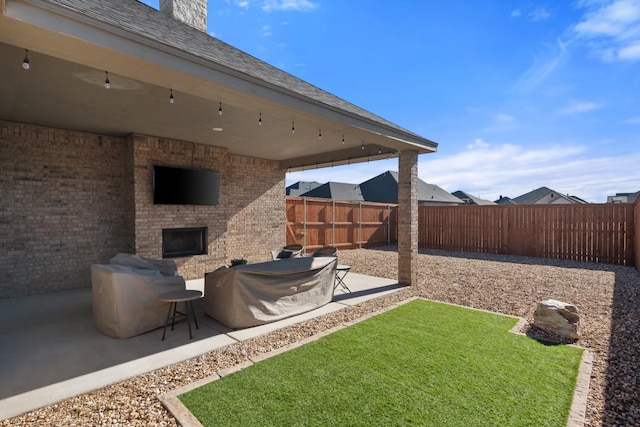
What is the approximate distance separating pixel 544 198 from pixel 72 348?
1221 inches

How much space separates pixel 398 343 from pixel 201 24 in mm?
7044

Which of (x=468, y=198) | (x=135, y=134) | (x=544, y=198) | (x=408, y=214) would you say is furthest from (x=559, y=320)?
(x=544, y=198)

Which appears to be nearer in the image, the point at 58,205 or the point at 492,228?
the point at 58,205

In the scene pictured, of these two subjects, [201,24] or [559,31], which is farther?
[201,24]

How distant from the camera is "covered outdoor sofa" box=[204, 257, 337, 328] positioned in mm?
3711

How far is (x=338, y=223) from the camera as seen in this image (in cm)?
1152

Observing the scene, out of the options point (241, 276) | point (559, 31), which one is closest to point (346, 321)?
point (241, 276)

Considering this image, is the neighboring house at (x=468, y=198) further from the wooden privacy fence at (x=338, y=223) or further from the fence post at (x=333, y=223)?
the fence post at (x=333, y=223)

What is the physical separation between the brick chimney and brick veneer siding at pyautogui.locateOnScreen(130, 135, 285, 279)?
2.43 meters

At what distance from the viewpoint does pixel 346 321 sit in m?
3.97

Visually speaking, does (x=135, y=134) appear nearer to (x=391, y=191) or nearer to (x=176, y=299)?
(x=176, y=299)

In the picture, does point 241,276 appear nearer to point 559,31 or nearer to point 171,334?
point 171,334

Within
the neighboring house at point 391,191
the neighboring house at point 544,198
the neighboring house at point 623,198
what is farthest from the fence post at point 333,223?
the neighboring house at point 623,198

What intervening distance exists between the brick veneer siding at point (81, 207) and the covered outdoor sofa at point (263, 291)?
2.99 meters
